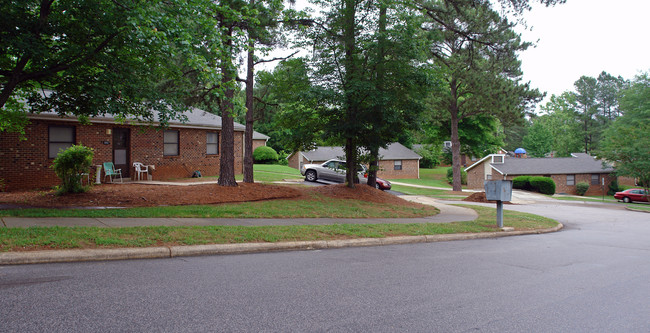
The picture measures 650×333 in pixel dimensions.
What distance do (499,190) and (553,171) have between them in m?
39.7

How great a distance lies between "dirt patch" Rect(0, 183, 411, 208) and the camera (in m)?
11.7

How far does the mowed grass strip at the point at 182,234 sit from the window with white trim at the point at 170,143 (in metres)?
15.1

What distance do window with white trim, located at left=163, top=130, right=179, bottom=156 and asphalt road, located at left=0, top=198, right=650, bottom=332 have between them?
1692 centimetres

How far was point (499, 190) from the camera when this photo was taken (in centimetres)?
1198

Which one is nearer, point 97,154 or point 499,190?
point 499,190

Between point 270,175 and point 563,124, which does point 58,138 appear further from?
point 563,124

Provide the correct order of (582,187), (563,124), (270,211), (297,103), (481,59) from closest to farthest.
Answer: (270,211), (297,103), (481,59), (582,187), (563,124)

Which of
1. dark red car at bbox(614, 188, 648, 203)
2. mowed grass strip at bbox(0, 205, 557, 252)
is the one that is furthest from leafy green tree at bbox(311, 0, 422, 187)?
dark red car at bbox(614, 188, 648, 203)

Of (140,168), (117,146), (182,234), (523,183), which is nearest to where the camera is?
(182,234)

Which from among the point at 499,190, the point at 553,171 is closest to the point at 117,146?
the point at 499,190

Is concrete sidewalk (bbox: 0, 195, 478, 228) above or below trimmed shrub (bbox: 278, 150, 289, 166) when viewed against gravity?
below

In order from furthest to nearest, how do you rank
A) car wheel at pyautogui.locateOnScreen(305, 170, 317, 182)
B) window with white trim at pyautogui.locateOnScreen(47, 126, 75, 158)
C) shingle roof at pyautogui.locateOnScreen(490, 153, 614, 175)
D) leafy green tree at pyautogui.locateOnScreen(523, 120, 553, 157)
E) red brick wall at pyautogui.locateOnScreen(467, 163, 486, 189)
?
1. leafy green tree at pyautogui.locateOnScreen(523, 120, 553, 157)
2. red brick wall at pyautogui.locateOnScreen(467, 163, 486, 189)
3. shingle roof at pyautogui.locateOnScreen(490, 153, 614, 175)
4. car wheel at pyautogui.locateOnScreen(305, 170, 317, 182)
5. window with white trim at pyautogui.locateOnScreen(47, 126, 75, 158)

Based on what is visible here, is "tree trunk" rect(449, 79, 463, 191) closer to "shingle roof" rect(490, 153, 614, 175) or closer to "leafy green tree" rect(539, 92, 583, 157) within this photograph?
"shingle roof" rect(490, 153, 614, 175)

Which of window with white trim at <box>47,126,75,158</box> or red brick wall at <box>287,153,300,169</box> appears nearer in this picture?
window with white trim at <box>47,126,75,158</box>
